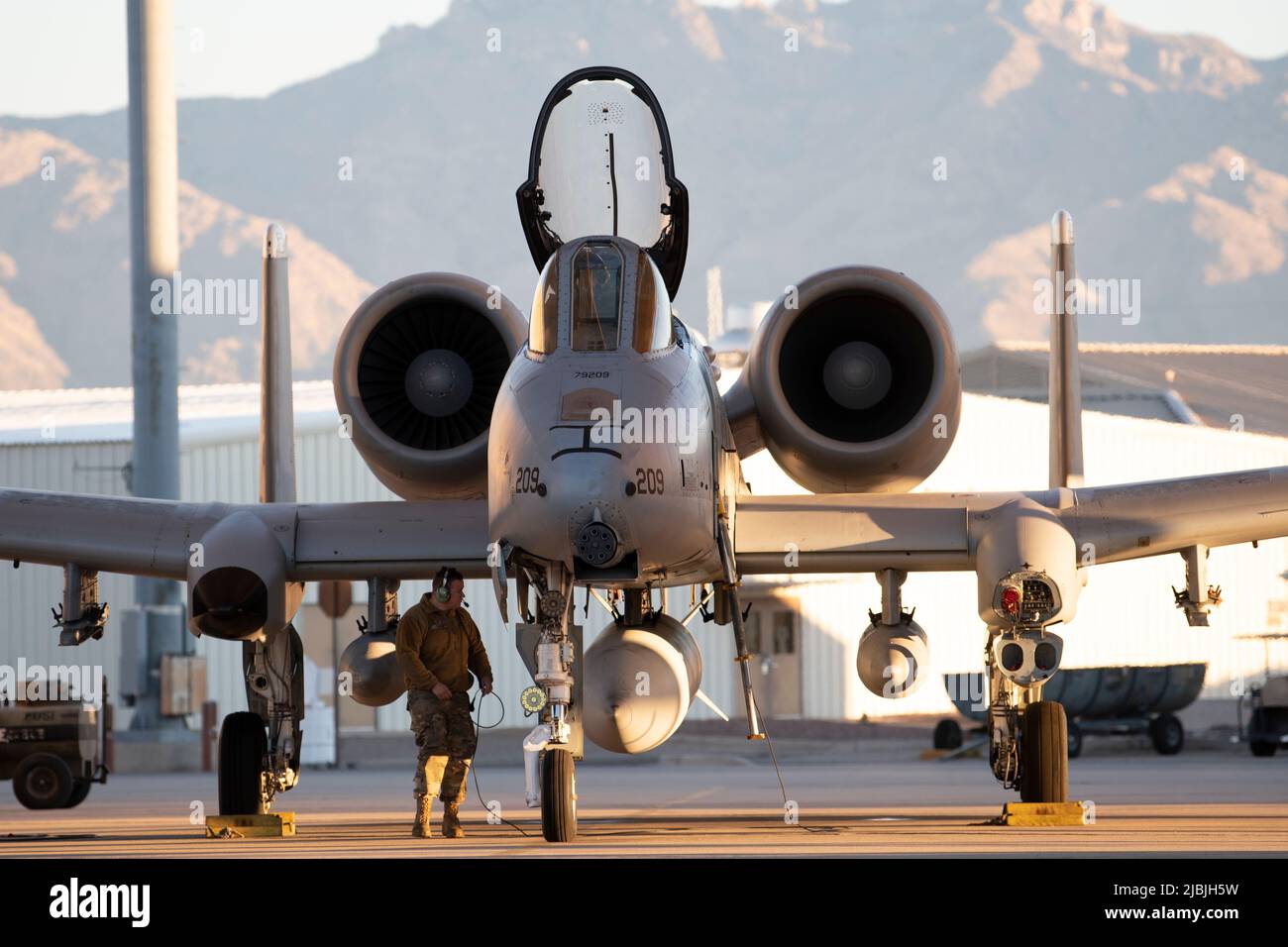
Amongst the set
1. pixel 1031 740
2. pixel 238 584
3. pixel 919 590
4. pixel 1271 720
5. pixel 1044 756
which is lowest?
pixel 1271 720

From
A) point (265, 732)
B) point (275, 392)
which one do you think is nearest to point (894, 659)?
point (265, 732)

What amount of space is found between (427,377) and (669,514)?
3714mm

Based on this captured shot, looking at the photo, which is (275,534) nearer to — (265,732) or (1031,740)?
(265,732)

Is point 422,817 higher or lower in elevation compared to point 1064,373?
lower

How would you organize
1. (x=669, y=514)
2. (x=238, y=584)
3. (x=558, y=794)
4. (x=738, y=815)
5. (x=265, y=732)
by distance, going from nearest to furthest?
(x=669, y=514) < (x=558, y=794) < (x=238, y=584) < (x=265, y=732) < (x=738, y=815)

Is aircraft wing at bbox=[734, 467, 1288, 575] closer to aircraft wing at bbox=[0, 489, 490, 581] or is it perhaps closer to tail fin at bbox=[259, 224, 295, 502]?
aircraft wing at bbox=[0, 489, 490, 581]

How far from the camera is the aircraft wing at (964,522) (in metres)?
12.2

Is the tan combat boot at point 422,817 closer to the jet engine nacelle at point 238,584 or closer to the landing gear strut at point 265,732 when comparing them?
the landing gear strut at point 265,732

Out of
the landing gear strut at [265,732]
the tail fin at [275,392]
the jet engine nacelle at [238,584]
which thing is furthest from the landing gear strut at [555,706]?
the tail fin at [275,392]

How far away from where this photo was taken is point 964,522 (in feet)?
40.3

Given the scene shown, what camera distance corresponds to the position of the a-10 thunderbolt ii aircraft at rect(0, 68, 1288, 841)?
10609mm
